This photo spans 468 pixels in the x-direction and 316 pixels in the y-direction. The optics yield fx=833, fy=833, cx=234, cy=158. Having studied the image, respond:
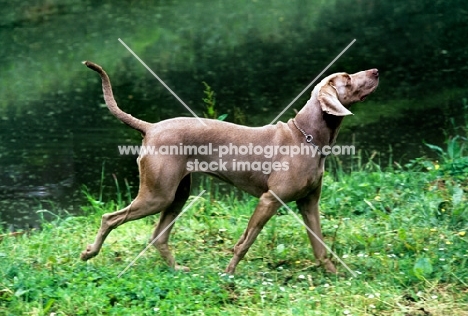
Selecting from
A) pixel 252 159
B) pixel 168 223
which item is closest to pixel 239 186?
pixel 252 159

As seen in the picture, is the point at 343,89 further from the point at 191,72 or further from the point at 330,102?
the point at 191,72

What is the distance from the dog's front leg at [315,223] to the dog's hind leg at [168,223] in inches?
34.1

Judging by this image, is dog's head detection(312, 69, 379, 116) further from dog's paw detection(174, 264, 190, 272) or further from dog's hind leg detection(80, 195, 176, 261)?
dog's paw detection(174, 264, 190, 272)

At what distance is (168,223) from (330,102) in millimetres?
1543

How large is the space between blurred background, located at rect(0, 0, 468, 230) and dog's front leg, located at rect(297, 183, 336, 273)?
6.90 ft

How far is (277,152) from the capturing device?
5.93 metres

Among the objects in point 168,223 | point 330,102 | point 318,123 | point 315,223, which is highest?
point 330,102

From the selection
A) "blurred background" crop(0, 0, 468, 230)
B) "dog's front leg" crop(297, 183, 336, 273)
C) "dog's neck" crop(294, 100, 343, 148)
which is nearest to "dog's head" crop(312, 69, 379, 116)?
"dog's neck" crop(294, 100, 343, 148)

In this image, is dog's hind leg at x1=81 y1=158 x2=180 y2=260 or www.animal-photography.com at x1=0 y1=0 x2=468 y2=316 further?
dog's hind leg at x1=81 y1=158 x2=180 y2=260

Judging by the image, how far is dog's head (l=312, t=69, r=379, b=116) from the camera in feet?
19.0

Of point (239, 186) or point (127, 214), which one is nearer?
point (127, 214)

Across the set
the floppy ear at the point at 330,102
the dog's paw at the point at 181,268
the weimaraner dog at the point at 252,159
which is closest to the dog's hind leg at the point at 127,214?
the weimaraner dog at the point at 252,159

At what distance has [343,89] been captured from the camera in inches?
235

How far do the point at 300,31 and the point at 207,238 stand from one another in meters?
8.54
